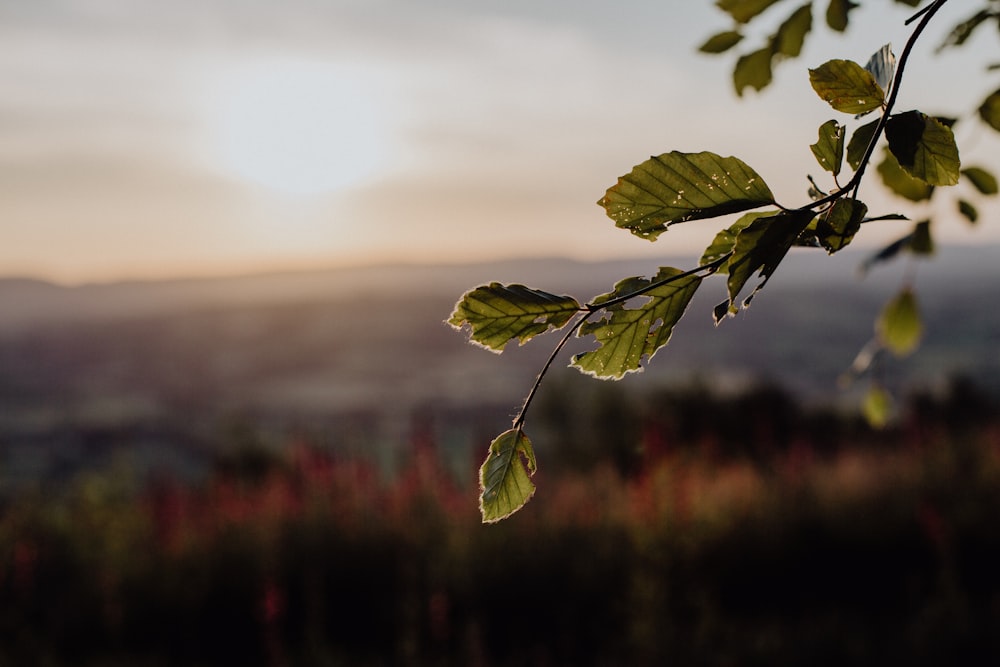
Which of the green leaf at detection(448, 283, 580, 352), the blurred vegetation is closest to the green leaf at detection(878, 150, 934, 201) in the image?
the green leaf at detection(448, 283, 580, 352)

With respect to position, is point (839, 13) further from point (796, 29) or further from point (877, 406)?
point (877, 406)

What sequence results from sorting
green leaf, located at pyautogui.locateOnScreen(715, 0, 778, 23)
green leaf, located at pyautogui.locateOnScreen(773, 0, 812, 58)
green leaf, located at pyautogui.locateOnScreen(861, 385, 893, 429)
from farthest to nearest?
green leaf, located at pyautogui.locateOnScreen(861, 385, 893, 429)
green leaf, located at pyautogui.locateOnScreen(773, 0, 812, 58)
green leaf, located at pyautogui.locateOnScreen(715, 0, 778, 23)

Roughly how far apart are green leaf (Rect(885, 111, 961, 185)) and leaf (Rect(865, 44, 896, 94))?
3cm

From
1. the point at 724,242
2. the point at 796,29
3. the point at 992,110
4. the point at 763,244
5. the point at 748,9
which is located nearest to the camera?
the point at 763,244

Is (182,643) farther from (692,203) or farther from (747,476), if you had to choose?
(692,203)

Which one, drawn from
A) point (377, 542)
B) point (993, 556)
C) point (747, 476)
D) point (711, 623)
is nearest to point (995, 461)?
point (993, 556)

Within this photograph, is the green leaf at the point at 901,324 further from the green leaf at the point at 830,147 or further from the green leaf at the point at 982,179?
the green leaf at the point at 830,147

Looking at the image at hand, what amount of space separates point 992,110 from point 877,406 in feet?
3.93

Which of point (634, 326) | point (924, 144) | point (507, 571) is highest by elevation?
point (924, 144)

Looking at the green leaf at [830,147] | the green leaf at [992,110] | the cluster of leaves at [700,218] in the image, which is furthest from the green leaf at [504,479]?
the green leaf at [992,110]

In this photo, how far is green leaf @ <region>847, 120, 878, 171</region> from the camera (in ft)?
2.14

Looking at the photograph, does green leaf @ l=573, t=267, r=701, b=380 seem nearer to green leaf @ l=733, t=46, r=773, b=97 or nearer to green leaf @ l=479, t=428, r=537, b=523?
green leaf @ l=479, t=428, r=537, b=523

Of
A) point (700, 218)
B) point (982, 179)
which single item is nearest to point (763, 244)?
point (700, 218)

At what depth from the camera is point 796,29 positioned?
3.76 feet
